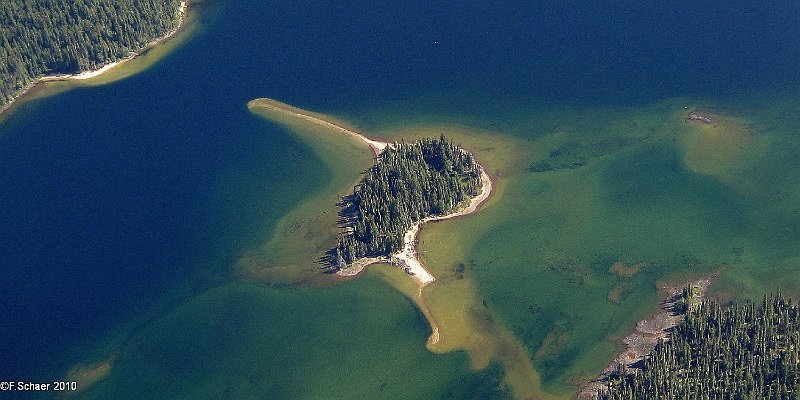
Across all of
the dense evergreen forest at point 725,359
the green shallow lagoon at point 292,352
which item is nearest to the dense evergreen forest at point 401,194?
the green shallow lagoon at point 292,352

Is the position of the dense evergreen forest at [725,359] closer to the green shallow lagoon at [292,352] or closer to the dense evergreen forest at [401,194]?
the green shallow lagoon at [292,352]

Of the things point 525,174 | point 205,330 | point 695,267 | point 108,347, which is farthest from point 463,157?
point 108,347

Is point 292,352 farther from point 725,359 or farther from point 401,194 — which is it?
point 725,359

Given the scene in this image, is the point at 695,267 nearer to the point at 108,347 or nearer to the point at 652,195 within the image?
the point at 652,195

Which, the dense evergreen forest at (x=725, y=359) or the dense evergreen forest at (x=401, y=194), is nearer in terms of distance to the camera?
the dense evergreen forest at (x=725, y=359)

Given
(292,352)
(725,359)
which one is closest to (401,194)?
(292,352)

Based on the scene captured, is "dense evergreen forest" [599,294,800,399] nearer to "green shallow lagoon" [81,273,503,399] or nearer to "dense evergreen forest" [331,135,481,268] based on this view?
"green shallow lagoon" [81,273,503,399]
